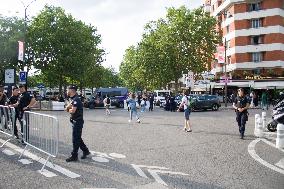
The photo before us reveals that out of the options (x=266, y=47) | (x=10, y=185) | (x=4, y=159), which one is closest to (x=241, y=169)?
(x=10, y=185)

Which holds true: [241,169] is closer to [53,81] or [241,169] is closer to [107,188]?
[107,188]

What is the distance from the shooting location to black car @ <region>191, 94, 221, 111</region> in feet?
109

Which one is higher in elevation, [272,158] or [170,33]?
[170,33]

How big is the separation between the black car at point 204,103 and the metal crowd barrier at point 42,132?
24.1 m

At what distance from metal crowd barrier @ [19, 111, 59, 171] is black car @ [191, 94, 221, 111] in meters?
24.1

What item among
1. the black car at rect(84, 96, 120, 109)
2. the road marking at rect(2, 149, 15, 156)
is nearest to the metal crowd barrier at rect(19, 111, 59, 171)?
the road marking at rect(2, 149, 15, 156)

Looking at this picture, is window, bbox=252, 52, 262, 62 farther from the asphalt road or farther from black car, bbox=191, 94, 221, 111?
the asphalt road

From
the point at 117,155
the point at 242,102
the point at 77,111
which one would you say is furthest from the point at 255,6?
the point at 77,111

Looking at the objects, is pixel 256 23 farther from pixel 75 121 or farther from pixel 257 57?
pixel 75 121

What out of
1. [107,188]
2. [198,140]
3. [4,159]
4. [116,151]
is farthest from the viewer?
[198,140]

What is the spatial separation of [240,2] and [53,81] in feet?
90.8

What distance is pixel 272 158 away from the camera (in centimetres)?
938

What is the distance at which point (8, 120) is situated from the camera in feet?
38.3

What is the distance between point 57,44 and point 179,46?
16.7 meters
